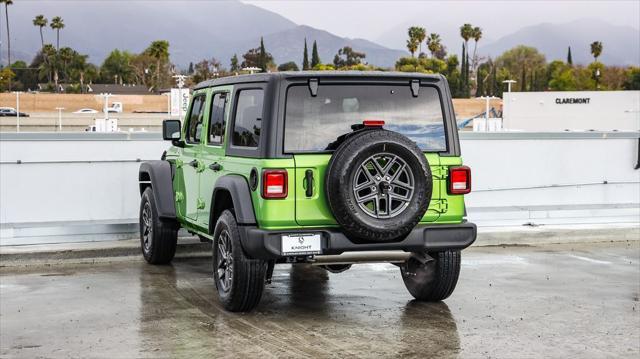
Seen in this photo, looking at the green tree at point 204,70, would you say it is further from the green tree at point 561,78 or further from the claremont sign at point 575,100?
the claremont sign at point 575,100

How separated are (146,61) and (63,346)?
173 metres

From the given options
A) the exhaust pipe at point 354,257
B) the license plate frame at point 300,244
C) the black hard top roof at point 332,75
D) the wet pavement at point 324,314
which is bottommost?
the wet pavement at point 324,314

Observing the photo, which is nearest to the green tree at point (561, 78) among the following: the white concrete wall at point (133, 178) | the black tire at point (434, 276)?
the white concrete wall at point (133, 178)

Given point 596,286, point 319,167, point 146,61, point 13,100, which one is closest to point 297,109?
point 319,167

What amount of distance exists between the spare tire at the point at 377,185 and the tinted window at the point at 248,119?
0.81 meters

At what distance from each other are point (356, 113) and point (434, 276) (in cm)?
177

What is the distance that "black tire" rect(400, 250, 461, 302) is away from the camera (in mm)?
8859

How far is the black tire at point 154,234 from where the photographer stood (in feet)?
36.7

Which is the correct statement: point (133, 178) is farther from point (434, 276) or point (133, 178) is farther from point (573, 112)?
point (573, 112)

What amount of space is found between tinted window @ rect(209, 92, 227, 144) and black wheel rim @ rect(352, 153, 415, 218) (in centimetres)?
186

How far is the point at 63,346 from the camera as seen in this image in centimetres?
735

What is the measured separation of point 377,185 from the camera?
788 centimetres

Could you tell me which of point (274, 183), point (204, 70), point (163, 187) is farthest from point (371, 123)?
point (204, 70)

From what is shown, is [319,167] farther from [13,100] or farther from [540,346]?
[13,100]
